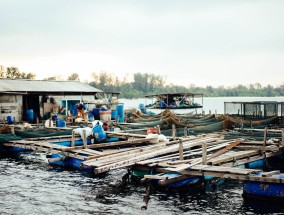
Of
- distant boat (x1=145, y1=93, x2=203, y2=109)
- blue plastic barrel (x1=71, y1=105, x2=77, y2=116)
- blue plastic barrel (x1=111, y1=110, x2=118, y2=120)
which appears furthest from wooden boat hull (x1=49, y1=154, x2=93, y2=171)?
distant boat (x1=145, y1=93, x2=203, y2=109)

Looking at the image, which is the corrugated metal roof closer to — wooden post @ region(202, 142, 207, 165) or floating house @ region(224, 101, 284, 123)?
floating house @ region(224, 101, 284, 123)

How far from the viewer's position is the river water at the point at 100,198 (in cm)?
1155

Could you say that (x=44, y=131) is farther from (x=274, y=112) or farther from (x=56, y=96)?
(x=274, y=112)

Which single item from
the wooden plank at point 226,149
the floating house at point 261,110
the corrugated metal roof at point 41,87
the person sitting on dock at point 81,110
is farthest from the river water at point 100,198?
the floating house at point 261,110

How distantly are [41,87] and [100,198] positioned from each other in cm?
2460

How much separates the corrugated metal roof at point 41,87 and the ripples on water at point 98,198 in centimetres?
1698

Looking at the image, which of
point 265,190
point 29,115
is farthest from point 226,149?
point 29,115

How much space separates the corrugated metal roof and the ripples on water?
55.7ft

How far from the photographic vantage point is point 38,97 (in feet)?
111

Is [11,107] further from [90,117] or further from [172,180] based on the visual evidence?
[172,180]

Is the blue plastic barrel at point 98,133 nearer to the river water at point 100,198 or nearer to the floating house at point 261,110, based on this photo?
the river water at point 100,198

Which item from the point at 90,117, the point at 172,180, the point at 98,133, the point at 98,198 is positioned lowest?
the point at 98,198

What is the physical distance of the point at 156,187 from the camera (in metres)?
13.8

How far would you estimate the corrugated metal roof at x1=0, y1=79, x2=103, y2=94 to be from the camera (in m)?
32.5
